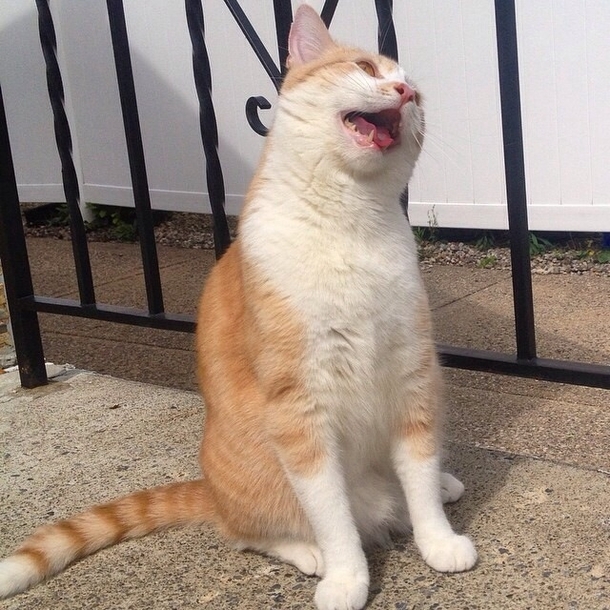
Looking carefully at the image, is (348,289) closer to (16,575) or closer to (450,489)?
(450,489)

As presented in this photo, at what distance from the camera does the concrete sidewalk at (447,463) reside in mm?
1728

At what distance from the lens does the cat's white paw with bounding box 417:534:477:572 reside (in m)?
1.72

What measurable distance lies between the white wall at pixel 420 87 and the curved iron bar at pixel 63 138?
1789mm

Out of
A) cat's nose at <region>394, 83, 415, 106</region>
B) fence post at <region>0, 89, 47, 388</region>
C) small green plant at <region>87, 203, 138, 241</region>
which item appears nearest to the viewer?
cat's nose at <region>394, 83, 415, 106</region>

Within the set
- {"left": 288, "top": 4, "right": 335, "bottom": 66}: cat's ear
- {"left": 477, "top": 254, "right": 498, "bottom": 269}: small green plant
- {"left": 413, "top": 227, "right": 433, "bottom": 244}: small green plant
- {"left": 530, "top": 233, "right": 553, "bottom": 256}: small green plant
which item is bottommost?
{"left": 477, "top": 254, "right": 498, "bottom": 269}: small green plant

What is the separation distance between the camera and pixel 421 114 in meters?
1.92

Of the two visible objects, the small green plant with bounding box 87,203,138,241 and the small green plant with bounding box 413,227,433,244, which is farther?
the small green plant with bounding box 87,203,138,241

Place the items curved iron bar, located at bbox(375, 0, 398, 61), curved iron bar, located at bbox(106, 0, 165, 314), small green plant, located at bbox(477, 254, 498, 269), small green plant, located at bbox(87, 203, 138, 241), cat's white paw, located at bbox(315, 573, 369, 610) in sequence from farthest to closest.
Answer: small green plant, located at bbox(87, 203, 138, 241)
small green plant, located at bbox(477, 254, 498, 269)
curved iron bar, located at bbox(106, 0, 165, 314)
curved iron bar, located at bbox(375, 0, 398, 61)
cat's white paw, located at bbox(315, 573, 369, 610)

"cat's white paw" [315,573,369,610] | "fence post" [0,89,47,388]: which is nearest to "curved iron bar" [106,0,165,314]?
"fence post" [0,89,47,388]

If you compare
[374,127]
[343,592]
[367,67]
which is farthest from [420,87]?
[343,592]

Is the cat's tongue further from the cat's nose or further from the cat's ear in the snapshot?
the cat's ear

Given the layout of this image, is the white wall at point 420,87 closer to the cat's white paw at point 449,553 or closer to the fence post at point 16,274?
the fence post at point 16,274

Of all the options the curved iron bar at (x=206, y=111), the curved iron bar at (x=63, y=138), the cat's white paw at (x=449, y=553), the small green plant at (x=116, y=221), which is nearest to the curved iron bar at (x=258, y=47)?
the curved iron bar at (x=206, y=111)

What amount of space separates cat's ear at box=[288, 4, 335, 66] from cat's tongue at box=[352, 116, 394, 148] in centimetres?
27
